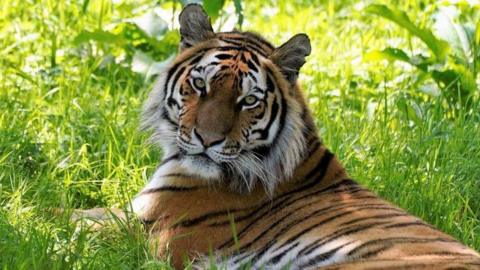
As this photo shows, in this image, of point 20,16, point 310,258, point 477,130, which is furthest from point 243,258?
point 20,16

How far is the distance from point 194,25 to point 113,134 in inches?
39.6

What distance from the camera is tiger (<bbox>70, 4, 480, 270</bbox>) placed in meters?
4.12

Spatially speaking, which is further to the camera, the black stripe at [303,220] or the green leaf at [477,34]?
the green leaf at [477,34]

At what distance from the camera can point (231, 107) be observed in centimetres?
419

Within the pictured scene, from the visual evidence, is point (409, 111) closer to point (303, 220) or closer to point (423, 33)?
point (423, 33)

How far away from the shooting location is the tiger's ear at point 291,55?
4.32 metres

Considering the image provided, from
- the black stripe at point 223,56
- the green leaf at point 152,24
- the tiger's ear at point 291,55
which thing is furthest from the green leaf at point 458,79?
the black stripe at point 223,56

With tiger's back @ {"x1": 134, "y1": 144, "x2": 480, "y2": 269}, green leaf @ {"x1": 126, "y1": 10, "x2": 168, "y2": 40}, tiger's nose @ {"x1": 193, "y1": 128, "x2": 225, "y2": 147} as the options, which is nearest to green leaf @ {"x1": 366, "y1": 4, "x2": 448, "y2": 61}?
green leaf @ {"x1": 126, "y1": 10, "x2": 168, "y2": 40}

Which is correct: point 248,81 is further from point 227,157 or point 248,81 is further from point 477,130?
point 477,130

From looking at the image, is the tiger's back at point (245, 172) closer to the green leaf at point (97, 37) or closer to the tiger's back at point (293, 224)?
the tiger's back at point (293, 224)

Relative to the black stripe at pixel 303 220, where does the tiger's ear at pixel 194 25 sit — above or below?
above

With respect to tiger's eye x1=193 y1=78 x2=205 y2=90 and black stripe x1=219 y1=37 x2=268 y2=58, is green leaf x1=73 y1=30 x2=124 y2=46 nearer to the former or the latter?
black stripe x1=219 y1=37 x2=268 y2=58

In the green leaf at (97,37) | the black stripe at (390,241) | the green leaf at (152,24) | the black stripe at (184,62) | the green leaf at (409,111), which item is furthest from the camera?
the green leaf at (152,24)

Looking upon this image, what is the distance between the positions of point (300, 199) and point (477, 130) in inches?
59.5
